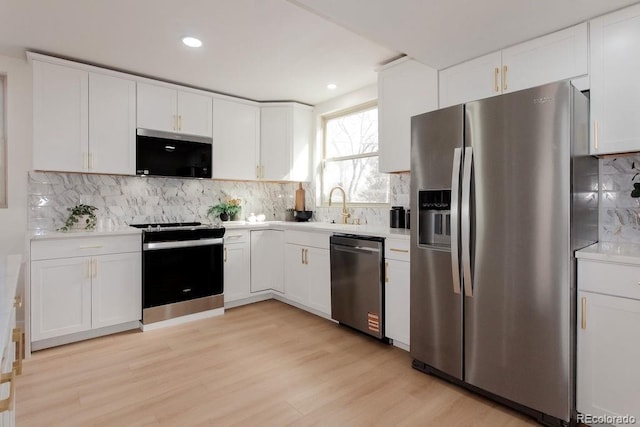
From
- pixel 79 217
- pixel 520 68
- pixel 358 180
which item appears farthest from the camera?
pixel 358 180

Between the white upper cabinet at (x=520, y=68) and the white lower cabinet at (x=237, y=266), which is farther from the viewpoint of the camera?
the white lower cabinet at (x=237, y=266)

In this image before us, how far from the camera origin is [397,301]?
2844 mm

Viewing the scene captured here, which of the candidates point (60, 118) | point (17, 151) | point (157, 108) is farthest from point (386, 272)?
point (17, 151)

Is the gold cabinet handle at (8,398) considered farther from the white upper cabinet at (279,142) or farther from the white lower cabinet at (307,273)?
the white upper cabinet at (279,142)

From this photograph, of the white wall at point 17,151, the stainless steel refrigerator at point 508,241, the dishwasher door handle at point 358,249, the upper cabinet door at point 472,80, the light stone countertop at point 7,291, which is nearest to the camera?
the light stone countertop at point 7,291

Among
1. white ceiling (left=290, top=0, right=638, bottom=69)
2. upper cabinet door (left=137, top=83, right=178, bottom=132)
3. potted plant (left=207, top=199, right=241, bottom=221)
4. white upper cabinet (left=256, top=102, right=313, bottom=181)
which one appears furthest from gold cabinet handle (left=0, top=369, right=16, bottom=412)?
white upper cabinet (left=256, top=102, right=313, bottom=181)

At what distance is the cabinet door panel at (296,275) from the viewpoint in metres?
3.85

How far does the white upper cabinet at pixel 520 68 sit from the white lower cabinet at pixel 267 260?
8.03ft

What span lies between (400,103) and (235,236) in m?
2.27

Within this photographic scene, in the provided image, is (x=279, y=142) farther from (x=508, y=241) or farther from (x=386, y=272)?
(x=508, y=241)

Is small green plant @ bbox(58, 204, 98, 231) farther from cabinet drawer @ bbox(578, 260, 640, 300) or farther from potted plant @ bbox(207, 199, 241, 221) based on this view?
cabinet drawer @ bbox(578, 260, 640, 300)

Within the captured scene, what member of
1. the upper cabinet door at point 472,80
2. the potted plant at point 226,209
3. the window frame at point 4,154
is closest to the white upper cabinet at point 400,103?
the upper cabinet door at point 472,80

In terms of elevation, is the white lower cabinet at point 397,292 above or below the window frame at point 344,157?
below

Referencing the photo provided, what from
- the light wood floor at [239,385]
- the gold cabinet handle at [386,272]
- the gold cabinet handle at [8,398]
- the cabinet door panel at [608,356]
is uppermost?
the gold cabinet handle at [8,398]
